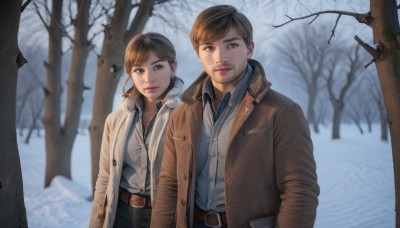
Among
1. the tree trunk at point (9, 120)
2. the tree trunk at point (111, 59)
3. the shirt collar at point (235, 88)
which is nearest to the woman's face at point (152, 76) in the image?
the shirt collar at point (235, 88)

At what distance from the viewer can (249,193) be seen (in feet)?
5.55

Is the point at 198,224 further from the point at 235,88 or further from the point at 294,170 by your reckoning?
the point at 235,88

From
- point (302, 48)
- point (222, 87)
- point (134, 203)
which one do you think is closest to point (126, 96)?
point (134, 203)

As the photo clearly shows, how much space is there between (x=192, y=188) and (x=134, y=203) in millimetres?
739

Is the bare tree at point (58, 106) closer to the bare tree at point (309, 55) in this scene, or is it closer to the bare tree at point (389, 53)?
the bare tree at point (389, 53)

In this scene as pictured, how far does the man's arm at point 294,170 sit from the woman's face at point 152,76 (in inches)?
40.8

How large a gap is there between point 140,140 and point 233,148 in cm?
95

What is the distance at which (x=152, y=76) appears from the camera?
2.37 meters

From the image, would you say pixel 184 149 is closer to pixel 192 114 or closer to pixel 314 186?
pixel 192 114

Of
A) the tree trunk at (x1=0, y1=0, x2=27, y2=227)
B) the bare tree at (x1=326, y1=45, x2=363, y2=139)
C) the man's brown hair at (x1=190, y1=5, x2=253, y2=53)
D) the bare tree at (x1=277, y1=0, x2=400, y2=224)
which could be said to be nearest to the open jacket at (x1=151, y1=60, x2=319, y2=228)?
the man's brown hair at (x1=190, y1=5, x2=253, y2=53)

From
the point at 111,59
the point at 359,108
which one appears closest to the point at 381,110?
the point at 359,108

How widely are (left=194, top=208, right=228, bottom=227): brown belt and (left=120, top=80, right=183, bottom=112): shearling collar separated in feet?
2.68

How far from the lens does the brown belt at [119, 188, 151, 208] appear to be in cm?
237

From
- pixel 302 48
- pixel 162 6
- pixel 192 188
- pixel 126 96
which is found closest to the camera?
pixel 192 188
